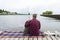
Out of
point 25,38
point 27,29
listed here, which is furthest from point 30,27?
point 25,38

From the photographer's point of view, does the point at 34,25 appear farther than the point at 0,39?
Yes

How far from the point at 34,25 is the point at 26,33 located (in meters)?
0.60

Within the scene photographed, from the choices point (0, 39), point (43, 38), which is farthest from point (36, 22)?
point (0, 39)

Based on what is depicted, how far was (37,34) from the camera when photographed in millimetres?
11500

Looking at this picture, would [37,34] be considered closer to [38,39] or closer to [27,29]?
A: [27,29]

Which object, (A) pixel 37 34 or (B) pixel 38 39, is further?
(A) pixel 37 34

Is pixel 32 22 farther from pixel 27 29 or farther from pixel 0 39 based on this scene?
pixel 0 39

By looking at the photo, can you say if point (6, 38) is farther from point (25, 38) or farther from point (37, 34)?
point (37, 34)

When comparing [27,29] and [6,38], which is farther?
[27,29]

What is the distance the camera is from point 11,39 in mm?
10031

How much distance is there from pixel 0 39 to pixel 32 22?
2.35 m

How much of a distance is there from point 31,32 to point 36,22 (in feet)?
2.06

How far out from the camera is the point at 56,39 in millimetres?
10227

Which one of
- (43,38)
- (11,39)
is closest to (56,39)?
(43,38)
